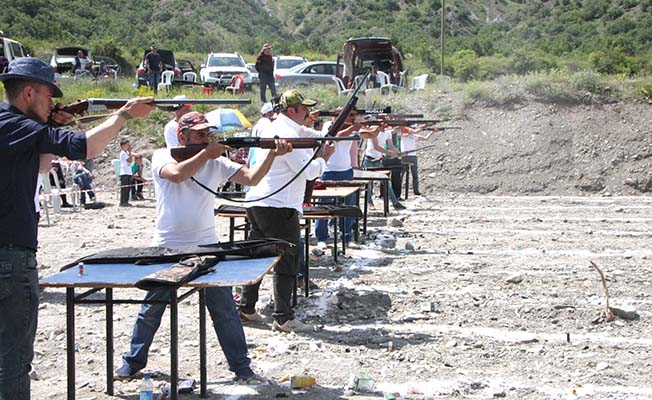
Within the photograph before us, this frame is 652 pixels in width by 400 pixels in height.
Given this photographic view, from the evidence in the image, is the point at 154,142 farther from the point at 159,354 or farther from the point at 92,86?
the point at 159,354

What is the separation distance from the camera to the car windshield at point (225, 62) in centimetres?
3183

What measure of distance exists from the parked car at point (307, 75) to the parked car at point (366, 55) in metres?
1.44

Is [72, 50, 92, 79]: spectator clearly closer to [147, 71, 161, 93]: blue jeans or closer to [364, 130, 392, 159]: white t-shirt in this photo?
[147, 71, 161, 93]: blue jeans

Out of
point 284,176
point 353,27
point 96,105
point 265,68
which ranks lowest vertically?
point 284,176

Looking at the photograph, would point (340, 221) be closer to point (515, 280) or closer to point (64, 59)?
point (515, 280)

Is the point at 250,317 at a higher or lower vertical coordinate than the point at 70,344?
lower

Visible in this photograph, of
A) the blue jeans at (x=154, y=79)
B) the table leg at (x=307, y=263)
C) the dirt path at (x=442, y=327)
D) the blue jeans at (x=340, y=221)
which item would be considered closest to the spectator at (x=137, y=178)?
the dirt path at (x=442, y=327)

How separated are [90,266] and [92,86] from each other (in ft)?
81.2

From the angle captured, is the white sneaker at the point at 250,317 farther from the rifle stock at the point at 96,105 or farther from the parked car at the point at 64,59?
the parked car at the point at 64,59

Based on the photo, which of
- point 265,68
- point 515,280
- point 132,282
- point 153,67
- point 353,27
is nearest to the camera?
point 132,282

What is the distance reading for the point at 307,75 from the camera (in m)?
30.5

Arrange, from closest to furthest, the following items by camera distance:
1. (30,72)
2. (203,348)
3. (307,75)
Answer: (30,72) → (203,348) → (307,75)

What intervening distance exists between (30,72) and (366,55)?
2457cm

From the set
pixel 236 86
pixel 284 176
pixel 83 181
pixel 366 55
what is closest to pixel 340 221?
pixel 284 176
